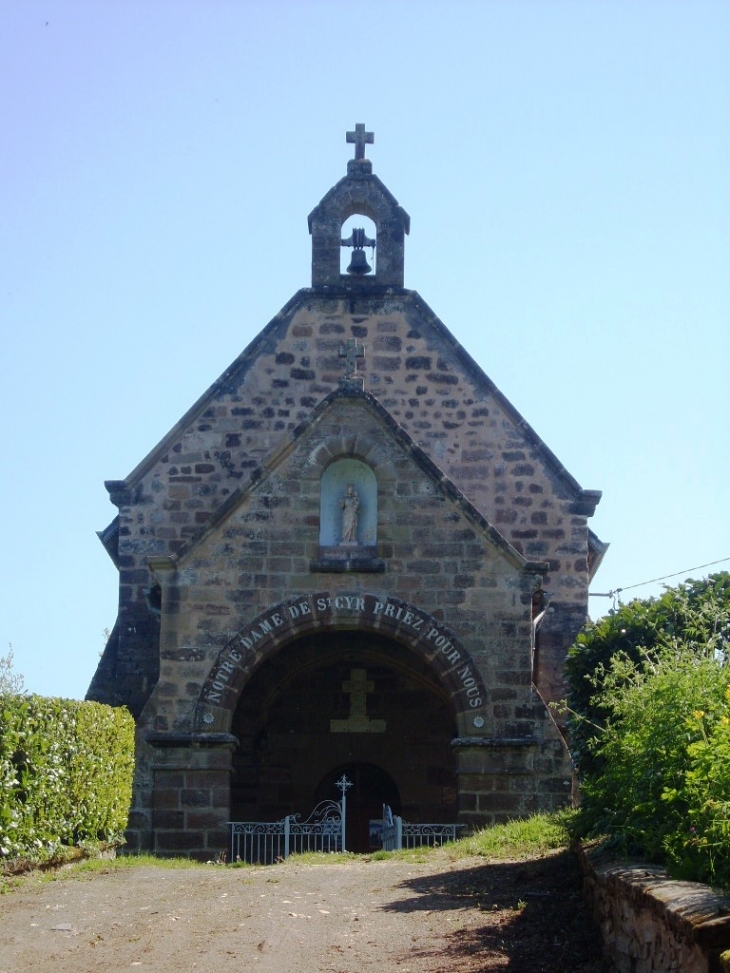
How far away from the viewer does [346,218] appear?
22969 millimetres

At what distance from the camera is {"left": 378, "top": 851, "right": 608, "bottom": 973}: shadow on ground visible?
9.45m

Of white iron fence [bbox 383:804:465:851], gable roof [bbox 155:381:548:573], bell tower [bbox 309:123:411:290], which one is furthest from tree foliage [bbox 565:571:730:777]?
bell tower [bbox 309:123:411:290]

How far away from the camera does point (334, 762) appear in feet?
71.7

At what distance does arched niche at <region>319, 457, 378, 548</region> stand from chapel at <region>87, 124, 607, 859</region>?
0.03 meters

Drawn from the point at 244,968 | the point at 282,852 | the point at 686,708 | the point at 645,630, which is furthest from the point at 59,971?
the point at 282,852

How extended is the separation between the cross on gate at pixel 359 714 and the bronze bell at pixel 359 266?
5.97m

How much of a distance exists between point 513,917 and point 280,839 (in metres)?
7.93

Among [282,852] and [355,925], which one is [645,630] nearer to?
[355,925]

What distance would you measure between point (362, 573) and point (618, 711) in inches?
292

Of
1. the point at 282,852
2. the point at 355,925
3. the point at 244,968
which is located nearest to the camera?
the point at 244,968

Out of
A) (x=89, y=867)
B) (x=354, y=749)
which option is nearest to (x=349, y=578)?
(x=354, y=749)

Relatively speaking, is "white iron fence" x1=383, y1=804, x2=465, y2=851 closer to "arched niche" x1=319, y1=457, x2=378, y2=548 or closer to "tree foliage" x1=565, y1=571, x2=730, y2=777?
"arched niche" x1=319, y1=457, x2=378, y2=548

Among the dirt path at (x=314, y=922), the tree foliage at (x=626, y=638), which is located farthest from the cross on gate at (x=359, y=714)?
the tree foliage at (x=626, y=638)

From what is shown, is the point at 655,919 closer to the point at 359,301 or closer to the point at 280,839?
the point at 280,839
